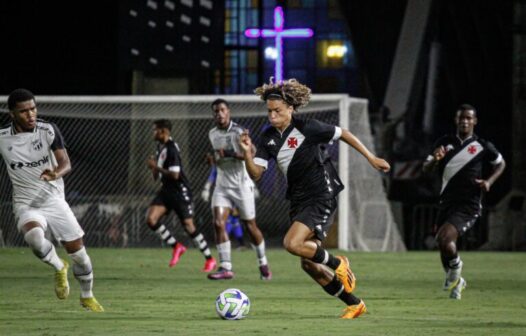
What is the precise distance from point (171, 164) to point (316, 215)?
8067 millimetres

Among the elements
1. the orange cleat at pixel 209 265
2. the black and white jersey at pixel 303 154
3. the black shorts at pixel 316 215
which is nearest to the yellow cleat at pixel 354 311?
the black shorts at pixel 316 215

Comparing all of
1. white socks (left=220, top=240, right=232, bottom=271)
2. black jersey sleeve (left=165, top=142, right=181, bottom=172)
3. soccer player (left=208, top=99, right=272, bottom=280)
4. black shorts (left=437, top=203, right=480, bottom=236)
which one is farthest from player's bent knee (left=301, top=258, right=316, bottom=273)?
black jersey sleeve (left=165, top=142, right=181, bottom=172)

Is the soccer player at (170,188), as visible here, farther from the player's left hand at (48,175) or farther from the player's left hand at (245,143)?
the player's left hand at (245,143)

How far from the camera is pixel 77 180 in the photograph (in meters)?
26.5

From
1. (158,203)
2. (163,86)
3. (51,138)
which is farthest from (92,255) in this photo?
(51,138)

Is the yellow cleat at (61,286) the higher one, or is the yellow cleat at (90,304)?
the yellow cleat at (61,286)

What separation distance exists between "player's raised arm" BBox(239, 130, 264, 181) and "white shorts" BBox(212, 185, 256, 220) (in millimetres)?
5918

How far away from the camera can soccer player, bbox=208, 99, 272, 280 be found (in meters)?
17.5

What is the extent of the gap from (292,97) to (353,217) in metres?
14.0

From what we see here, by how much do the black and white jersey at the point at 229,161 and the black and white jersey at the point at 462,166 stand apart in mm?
3247

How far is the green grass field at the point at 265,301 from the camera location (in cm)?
1105

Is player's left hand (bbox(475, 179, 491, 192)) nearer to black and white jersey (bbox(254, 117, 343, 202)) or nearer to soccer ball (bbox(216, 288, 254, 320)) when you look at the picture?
black and white jersey (bbox(254, 117, 343, 202))

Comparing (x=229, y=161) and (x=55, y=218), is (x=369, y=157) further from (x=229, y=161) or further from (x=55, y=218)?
(x=229, y=161)

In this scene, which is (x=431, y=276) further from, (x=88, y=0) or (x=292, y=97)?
(x=88, y=0)
